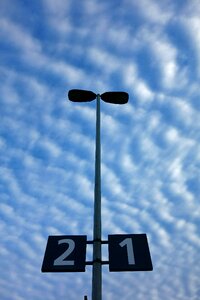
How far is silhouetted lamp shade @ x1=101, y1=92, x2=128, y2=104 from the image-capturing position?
7722 mm

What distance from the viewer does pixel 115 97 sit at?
779 cm

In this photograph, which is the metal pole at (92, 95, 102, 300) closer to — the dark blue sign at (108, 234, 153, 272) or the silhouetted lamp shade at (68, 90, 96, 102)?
the dark blue sign at (108, 234, 153, 272)

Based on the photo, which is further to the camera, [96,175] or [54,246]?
[96,175]

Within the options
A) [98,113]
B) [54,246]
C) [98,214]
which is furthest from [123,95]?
[54,246]

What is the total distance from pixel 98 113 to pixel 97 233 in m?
3.10

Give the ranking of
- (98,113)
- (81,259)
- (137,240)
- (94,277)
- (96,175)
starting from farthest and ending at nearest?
(98,113), (96,175), (137,240), (81,259), (94,277)

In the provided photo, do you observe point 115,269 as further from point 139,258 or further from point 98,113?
point 98,113

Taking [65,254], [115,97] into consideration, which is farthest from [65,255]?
[115,97]

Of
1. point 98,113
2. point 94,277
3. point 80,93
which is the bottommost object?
point 94,277

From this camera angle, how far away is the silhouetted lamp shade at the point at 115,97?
7.72 meters

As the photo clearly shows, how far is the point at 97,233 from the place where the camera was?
527 centimetres

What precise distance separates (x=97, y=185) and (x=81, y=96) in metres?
2.64

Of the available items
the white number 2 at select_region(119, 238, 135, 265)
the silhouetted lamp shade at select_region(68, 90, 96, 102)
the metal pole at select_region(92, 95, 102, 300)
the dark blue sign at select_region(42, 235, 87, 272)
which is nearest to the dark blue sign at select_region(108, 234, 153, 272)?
the white number 2 at select_region(119, 238, 135, 265)

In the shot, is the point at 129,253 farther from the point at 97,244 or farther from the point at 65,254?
the point at 65,254
